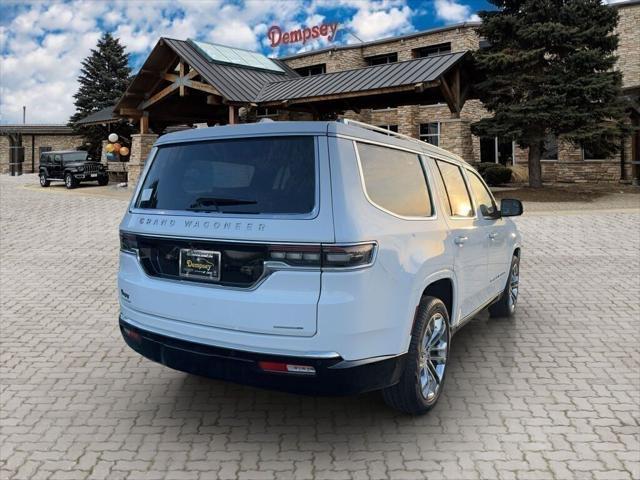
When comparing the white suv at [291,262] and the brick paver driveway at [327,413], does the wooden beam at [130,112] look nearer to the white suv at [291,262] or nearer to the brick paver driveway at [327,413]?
the brick paver driveway at [327,413]

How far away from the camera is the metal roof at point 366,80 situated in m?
19.3

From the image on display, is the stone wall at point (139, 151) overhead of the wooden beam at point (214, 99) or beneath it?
beneath

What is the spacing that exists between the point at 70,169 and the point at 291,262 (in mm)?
28500

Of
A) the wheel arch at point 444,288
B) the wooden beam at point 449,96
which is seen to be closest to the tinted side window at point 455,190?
the wheel arch at point 444,288

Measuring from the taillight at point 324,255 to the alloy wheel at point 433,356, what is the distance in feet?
3.06

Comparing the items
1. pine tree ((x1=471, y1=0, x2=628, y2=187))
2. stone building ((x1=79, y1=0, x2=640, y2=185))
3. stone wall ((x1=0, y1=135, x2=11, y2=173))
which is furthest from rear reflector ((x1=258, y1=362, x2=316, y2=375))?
stone wall ((x1=0, y1=135, x2=11, y2=173))

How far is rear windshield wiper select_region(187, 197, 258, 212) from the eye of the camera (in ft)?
10.9

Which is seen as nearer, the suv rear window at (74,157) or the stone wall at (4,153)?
the suv rear window at (74,157)

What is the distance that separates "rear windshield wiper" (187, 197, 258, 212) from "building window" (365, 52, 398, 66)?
35.1 metres

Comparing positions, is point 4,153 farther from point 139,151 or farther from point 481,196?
point 481,196

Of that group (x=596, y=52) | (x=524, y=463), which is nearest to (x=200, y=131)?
(x=524, y=463)

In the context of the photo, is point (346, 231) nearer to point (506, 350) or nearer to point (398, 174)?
point (398, 174)

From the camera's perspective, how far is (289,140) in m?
3.30

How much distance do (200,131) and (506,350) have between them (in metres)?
3.45
